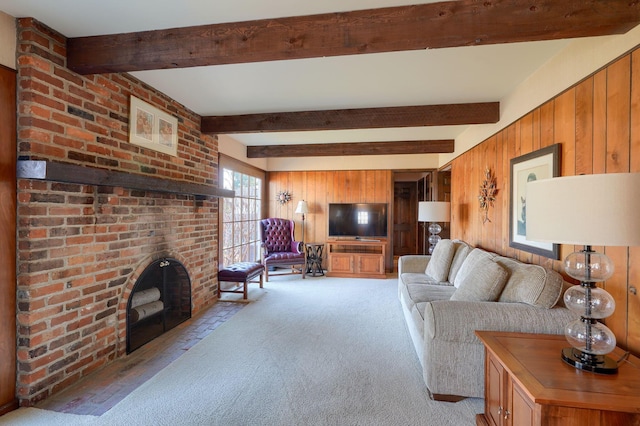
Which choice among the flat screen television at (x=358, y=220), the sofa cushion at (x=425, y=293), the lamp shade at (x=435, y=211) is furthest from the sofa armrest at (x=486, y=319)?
the flat screen television at (x=358, y=220)

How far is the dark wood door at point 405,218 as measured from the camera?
26.7 feet

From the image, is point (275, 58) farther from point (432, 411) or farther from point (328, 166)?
point (328, 166)

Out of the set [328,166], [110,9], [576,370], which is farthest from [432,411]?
[328,166]

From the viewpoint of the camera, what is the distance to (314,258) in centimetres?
576

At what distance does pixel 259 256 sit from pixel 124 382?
3846 millimetres

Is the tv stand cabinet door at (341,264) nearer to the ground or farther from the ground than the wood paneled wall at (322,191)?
nearer to the ground

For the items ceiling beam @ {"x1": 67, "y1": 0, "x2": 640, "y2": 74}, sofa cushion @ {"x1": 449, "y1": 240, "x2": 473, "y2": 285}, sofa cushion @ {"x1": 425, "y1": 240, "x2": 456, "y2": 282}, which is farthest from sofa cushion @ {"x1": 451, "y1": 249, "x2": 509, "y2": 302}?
ceiling beam @ {"x1": 67, "y1": 0, "x2": 640, "y2": 74}

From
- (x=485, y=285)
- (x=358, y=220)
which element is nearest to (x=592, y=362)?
(x=485, y=285)

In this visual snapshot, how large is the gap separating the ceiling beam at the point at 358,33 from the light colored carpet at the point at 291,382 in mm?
2226

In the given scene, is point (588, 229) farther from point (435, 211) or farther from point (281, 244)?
point (281, 244)

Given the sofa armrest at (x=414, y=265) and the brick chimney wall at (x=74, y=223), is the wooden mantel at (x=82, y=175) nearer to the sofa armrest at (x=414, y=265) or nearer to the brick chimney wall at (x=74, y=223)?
the brick chimney wall at (x=74, y=223)

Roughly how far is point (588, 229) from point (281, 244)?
506cm

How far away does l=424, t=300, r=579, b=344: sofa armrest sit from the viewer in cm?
178

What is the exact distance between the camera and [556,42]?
6.40 feet
